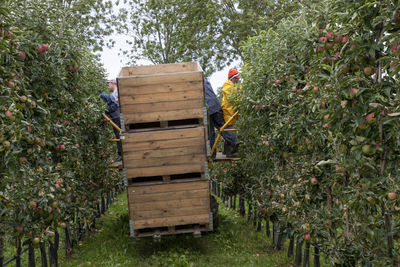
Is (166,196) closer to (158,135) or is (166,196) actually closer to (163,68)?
(158,135)

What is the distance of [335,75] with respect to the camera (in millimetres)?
2975

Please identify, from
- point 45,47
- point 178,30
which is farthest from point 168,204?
point 178,30

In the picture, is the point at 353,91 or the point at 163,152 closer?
the point at 353,91

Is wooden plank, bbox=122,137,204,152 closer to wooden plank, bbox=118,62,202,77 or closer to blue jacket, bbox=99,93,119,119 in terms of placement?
wooden plank, bbox=118,62,202,77

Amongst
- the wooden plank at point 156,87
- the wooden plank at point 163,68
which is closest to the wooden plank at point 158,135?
the wooden plank at point 156,87

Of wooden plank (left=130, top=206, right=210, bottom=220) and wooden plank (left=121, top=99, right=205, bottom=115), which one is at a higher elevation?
wooden plank (left=121, top=99, right=205, bottom=115)

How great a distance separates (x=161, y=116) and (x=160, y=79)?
55 cm

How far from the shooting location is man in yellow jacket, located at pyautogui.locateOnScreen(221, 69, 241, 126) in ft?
24.7

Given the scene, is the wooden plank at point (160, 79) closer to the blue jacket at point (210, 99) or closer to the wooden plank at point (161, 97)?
the wooden plank at point (161, 97)

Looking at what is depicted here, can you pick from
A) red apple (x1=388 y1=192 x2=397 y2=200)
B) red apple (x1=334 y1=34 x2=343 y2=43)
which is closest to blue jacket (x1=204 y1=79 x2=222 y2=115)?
red apple (x1=334 y1=34 x2=343 y2=43)

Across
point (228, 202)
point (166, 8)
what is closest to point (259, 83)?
point (228, 202)

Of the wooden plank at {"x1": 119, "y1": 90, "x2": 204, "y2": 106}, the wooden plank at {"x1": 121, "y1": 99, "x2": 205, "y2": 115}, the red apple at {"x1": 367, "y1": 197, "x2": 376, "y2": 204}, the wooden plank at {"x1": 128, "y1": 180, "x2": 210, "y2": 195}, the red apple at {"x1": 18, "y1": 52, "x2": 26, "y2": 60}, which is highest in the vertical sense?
the red apple at {"x1": 18, "y1": 52, "x2": 26, "y2": 60}

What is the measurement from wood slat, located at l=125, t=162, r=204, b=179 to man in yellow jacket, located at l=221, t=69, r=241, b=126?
76.3 inches

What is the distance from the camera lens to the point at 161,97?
19.5 feet
